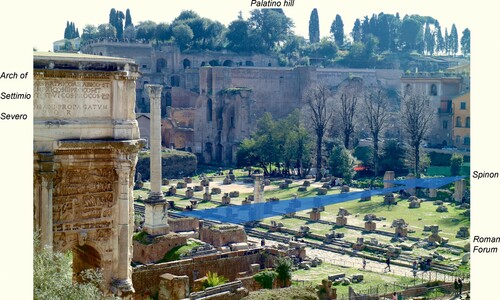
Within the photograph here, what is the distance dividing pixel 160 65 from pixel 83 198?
55705mm

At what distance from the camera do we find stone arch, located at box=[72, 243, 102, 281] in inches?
557

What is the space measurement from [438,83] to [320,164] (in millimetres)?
11062

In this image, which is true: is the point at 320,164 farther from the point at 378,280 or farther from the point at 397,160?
the point at 378,280

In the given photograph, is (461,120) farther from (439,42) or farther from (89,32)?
(439,42)

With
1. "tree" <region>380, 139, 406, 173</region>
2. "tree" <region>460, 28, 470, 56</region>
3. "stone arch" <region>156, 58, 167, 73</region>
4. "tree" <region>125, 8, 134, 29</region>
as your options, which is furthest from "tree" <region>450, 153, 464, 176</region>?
"tree" <region>125, 8, 134, 29</region>

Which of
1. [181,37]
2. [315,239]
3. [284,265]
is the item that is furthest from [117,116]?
[181,37]

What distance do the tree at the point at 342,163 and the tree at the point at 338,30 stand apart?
A: 133ft

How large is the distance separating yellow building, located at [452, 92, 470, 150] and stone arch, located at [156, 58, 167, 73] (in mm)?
25733

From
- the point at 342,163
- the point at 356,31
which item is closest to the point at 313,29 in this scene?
the point at 356,31

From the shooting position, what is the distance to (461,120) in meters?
51.3

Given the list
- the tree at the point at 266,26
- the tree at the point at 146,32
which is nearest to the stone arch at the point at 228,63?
the tree at the point at 266,26

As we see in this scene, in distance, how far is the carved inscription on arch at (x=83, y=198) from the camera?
44.6ft

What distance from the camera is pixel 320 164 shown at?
48.3 meters
